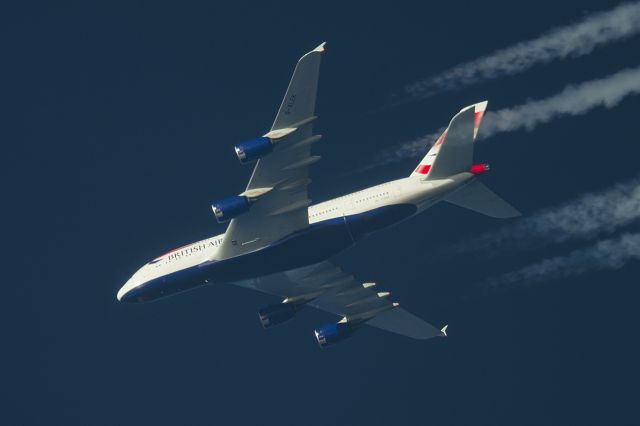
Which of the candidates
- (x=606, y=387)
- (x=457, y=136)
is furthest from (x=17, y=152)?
(x=606, y=387)

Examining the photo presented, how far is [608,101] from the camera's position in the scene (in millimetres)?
89125

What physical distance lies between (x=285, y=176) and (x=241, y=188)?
20.6 meters

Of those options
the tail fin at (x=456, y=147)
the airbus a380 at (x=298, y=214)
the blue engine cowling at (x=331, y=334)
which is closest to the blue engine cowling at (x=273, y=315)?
the airbus a380 at (x=298, y=214)

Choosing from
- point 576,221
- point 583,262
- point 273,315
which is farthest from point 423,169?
point 583,262

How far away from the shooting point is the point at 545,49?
91.3m

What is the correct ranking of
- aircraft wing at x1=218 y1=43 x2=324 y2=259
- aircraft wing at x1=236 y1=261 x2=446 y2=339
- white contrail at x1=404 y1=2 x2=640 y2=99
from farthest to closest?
white contrail at x1=404 y1=2 x2=640 y2=99
aircraft wing at x1=236 y1=261 x2=446 y2=339
aircraft wing at x1=218 y1=43 x2=324 y2=259

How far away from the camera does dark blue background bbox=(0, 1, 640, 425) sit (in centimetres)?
9294

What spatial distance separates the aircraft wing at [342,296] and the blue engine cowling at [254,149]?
12117 mm

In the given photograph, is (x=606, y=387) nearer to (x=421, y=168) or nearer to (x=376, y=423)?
(x=376, y=423)

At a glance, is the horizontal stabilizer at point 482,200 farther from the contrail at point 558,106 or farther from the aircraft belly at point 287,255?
the contrail at point 558,106

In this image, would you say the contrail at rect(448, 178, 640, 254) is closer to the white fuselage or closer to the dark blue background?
the dark blue background

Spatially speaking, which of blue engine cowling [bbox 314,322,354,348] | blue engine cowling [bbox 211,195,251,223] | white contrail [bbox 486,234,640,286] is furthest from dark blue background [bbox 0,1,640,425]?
blue engine cowling [bbox 211,195,251,223]

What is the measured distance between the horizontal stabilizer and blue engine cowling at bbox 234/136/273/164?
1174cm

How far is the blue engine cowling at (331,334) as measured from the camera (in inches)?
3398
